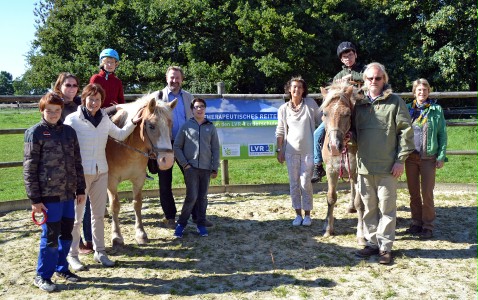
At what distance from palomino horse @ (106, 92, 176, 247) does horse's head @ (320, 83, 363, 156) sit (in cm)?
181

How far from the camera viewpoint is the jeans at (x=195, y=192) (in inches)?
213

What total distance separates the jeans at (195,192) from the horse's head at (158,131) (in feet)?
2.54

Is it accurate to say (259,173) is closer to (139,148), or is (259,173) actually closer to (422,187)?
(422,187)

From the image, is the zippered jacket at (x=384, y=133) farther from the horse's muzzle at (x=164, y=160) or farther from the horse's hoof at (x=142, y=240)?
the horse's hoof at (x=142, y=240)

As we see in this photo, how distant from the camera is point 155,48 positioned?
910 inches

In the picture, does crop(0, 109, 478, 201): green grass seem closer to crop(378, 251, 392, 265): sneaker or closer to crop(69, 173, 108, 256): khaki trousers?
crop(69, 173, 108, 256): khaki trousers

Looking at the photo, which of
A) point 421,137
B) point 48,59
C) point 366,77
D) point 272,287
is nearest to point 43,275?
point 272,287

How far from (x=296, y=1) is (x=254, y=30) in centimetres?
308

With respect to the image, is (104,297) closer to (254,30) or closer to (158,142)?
(158,142)

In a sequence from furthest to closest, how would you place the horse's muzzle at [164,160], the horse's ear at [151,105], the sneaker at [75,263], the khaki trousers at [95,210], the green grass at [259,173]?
the green grass at [259,173], the horse's ear at [151,105], the horse's muzzle at [164,160], the sneaker at [75,263], the khaki trousers at [95,210]

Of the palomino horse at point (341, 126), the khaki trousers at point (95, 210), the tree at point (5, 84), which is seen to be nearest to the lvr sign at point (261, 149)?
the palomino horse at point (341, 126)

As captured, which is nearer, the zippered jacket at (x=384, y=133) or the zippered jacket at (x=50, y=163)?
the zippered jacket at (x=50, y=163)

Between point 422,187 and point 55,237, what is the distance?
178 inches

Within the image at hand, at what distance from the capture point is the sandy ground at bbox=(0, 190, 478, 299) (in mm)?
3973
